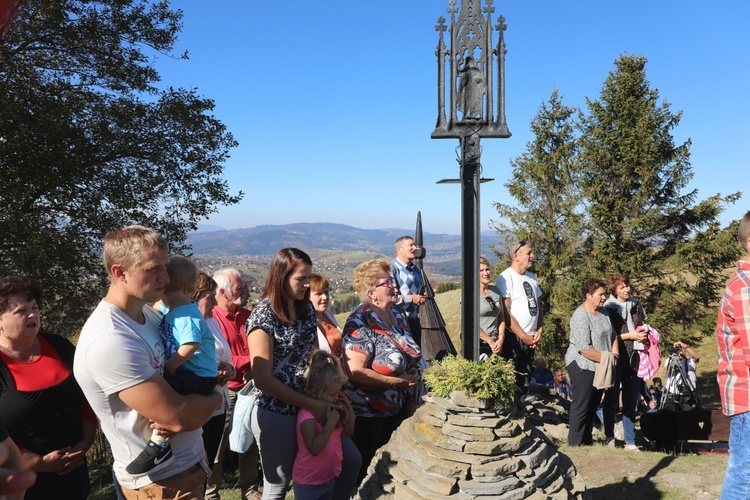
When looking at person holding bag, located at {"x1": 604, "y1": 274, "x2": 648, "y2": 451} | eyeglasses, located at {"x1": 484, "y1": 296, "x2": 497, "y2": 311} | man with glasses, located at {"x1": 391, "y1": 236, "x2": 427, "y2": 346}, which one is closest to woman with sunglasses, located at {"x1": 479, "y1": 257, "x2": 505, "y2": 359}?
eyeglasses, located at {"x1": 484, "y1": 296, "x2": 497, "y2": 311}

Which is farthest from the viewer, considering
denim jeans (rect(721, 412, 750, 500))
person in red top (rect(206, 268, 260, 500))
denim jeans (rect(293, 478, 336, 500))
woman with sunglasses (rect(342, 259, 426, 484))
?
person in red top (rect(206, 268, 260, 500))

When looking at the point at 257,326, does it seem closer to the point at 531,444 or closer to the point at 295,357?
the point at 295,357

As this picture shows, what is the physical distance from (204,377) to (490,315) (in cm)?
395

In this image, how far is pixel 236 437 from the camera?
360cm

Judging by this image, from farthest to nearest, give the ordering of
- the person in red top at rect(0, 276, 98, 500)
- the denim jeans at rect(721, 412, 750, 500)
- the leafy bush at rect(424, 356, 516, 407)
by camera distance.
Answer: the leafy bush at rect(424, 356, 516, 407) → the denim jeans at rect(721, 412, 750, 500) → the person in red top at rect(0, 276, 98, 500)

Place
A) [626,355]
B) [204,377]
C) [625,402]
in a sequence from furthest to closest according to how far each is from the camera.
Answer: [625,402] < [626,355] < [204,377]

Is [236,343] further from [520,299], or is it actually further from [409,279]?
[520,299]

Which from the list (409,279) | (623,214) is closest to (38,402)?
(409,279)

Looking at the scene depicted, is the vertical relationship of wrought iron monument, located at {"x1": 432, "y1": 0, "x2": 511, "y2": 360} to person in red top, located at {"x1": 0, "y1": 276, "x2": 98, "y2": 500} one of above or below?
above

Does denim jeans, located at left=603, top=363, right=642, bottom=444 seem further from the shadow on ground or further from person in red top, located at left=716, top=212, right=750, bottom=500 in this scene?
person in red top, located at left=716, top=212, right=750, bottom=500

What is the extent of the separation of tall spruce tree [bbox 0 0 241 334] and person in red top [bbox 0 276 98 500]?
5.16m

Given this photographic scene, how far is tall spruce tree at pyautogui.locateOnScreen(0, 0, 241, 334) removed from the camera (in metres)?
7.45

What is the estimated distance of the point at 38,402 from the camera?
8.61 ft

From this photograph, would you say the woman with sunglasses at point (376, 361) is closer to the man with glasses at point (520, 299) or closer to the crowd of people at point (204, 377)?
the crowd of people at point (204, 377)
